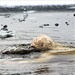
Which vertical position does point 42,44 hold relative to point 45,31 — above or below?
above

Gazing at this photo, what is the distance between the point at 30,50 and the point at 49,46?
5.21ft

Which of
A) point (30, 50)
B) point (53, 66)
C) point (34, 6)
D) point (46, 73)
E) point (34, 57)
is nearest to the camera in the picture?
point (46, 73)

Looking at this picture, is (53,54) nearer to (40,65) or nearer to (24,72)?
(40,65)

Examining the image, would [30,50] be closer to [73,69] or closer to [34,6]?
[73,69]

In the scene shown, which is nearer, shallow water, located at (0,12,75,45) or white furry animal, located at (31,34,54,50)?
white furry animal, located at (31,34,54,50)

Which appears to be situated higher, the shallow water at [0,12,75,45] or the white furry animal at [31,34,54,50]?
the white furry animal at [31,34,54,50]

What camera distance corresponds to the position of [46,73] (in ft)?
65.8

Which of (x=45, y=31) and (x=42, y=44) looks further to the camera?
(x=45, y=31)

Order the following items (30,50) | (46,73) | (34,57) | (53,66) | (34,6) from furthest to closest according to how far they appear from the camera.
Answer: (34,6), (30,50), (34,57), (53,66), (46,73)

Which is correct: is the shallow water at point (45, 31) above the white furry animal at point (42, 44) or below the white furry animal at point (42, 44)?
below

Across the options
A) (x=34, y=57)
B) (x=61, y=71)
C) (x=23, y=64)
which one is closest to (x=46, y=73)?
(x=61, y=71)

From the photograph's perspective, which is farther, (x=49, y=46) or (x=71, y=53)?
(x=49, y=46)

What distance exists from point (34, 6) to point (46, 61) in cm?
16516

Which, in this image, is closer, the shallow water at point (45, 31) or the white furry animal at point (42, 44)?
the white furry animal at point (42, 44)
